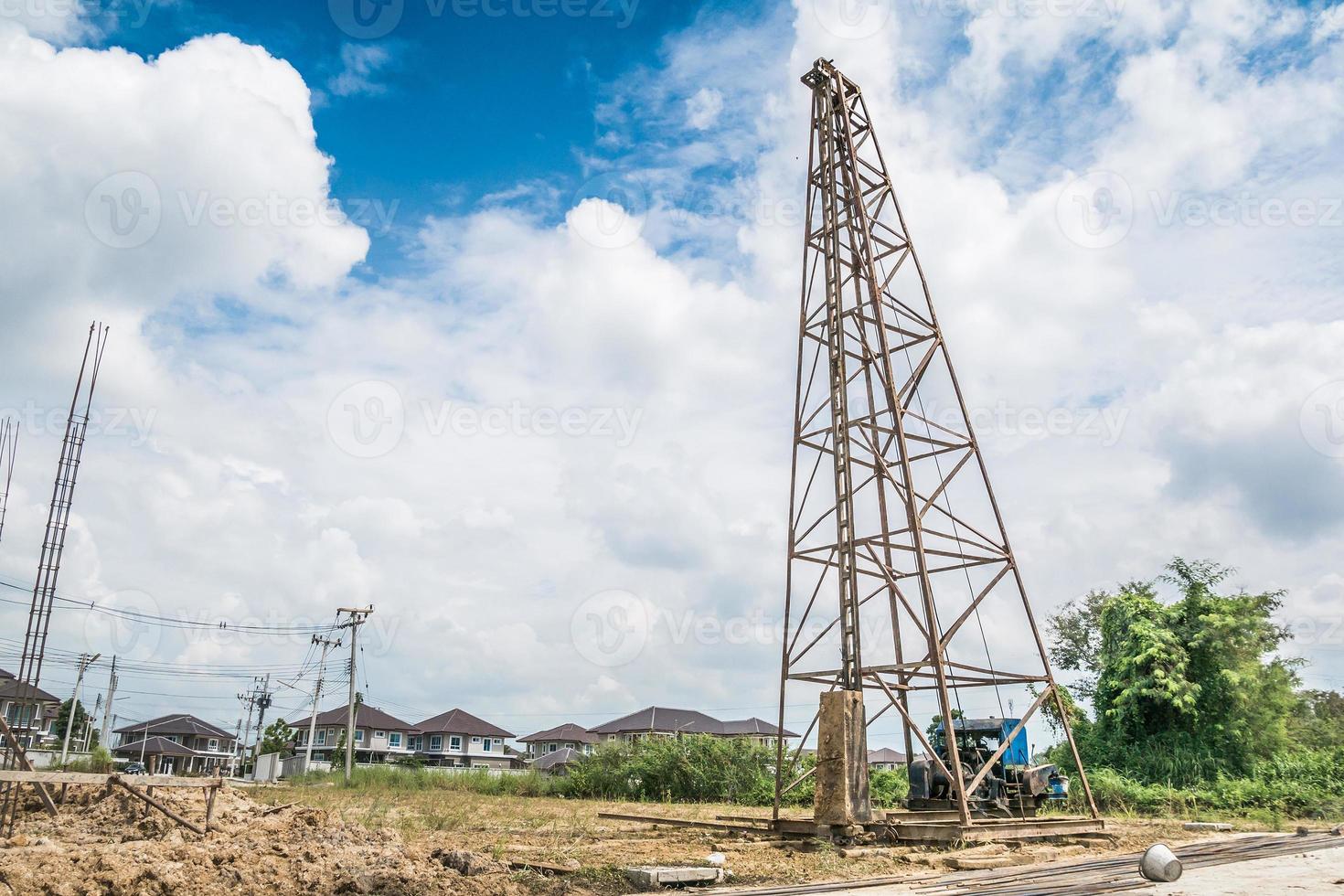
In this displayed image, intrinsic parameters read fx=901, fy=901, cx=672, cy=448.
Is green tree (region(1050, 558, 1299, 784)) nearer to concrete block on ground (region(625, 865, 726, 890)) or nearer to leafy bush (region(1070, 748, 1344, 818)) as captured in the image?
leafy bush (region(1070, 748, 1344, 818))

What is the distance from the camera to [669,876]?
957 cm

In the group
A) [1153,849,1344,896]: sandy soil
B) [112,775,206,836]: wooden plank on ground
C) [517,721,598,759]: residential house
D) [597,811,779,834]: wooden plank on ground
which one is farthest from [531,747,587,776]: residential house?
[1153,849,1344,896]: sandy soil

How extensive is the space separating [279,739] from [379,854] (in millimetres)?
63331

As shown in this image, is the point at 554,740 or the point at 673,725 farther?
the point at 554,740

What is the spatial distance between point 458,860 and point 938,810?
9.79 meters

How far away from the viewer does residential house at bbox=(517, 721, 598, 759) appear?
70938mm

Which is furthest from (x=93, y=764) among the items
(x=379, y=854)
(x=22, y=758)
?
(x=379, y=854)

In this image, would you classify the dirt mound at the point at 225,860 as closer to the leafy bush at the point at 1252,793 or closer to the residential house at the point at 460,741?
the leafy bush at the point at 1252,793

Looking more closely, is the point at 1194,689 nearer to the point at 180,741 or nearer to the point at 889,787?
the point at 889,787

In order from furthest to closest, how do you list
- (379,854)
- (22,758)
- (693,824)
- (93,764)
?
(93,764)
(693,824)
(22,758)
(379,854)

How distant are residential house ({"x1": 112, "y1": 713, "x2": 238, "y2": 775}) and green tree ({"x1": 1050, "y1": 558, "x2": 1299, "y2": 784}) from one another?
2200 inches

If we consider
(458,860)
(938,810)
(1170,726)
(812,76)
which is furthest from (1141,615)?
(458,860)

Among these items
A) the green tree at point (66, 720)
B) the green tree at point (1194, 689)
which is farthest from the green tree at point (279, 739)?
the green tree at point (1194, 689)

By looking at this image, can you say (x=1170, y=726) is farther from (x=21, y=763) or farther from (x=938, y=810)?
(x=21, y=763)
